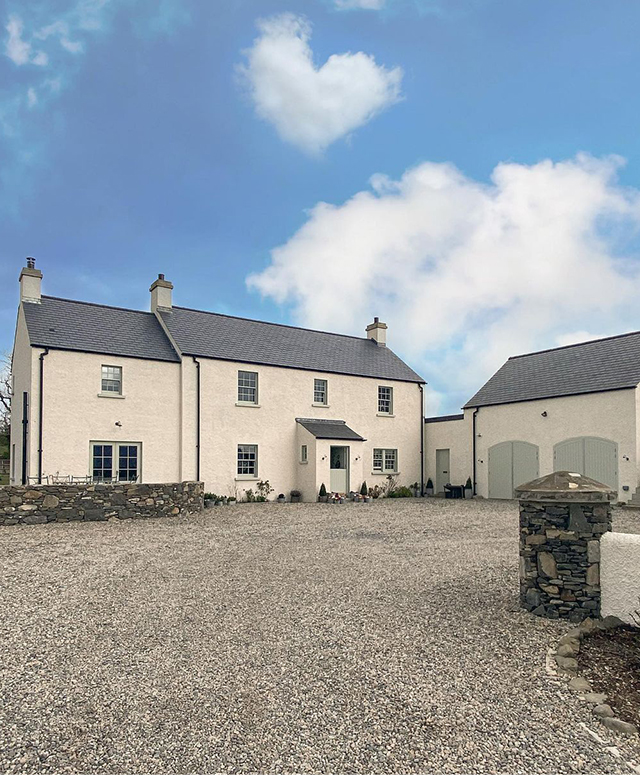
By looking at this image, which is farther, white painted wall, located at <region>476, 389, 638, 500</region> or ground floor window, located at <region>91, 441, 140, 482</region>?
white painted wall, located at <region>476, 389, 638, 500</region>

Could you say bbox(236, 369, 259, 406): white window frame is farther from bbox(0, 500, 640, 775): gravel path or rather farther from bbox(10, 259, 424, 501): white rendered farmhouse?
bbox(0, 500, 640, 775): gravel path

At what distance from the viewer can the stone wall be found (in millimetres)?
14414

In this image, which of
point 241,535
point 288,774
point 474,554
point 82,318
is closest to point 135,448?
point 82,318

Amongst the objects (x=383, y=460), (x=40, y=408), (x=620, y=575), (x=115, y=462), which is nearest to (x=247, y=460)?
(x=115, y=462)

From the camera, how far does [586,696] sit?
4.69 meters

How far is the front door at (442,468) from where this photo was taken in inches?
1111

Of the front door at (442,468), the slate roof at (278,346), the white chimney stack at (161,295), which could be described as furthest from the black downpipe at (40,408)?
the front door at (442,468)

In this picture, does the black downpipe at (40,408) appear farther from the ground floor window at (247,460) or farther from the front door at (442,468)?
the front door at (442,468)

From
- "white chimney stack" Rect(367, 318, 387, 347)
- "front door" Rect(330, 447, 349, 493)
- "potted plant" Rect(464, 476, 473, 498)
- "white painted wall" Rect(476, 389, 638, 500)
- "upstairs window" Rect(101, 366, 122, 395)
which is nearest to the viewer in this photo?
"upstairs window" Rect(101, 366, 122, 395)

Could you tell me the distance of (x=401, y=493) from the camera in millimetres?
27125

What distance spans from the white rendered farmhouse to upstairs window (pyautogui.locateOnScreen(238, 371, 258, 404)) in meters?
0.05

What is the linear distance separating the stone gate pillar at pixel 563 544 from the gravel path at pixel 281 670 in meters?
0.35

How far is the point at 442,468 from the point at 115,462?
632 inches

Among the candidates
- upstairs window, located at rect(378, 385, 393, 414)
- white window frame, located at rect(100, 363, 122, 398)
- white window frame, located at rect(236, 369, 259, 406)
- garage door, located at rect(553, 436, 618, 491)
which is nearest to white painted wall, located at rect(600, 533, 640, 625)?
garage door, located at rect(553, 436, 618, 491)
